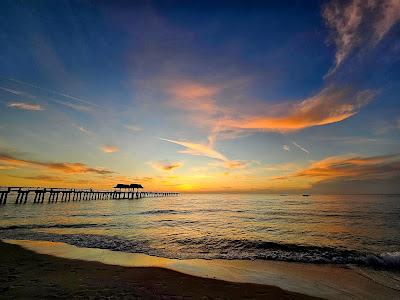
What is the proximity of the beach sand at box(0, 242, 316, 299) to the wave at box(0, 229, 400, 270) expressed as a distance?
432cm

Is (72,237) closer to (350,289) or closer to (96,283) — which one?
(96,283)

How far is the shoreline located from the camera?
7.86 metres

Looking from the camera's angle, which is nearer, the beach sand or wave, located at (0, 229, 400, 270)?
the beach sand

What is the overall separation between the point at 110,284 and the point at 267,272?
19.3 feet

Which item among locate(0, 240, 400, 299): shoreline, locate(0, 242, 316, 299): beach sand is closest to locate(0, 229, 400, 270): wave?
locate(0, 240, 400, 299): shoreline

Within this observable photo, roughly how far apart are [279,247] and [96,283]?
11628 mm

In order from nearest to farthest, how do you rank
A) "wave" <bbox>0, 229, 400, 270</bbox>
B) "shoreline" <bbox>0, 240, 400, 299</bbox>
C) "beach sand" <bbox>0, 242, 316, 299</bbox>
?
"beach sand" <bbox>0, 242, 316, 299</bbox>
"shoreline" <bbox>0, 240, 400, 299</bbox>
"wave" <bbox>0, 229, 400, 270</bbox>

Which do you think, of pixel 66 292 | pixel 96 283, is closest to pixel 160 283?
pixel 96 283

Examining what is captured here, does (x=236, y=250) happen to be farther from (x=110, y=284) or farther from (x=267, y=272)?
(x=110, y=284)

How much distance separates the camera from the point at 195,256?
12.7 metres

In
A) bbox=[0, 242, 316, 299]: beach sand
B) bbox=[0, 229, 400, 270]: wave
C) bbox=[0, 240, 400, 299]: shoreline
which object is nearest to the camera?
bbox=[0, 242, 316, 299]: beach sand

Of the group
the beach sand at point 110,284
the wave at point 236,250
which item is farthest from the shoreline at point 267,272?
the wave at point 236,250

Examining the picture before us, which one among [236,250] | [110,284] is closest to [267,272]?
[236,250]

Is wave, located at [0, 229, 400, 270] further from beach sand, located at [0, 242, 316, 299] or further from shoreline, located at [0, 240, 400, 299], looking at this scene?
beach sand, located at [0, 242, 316, 299]
